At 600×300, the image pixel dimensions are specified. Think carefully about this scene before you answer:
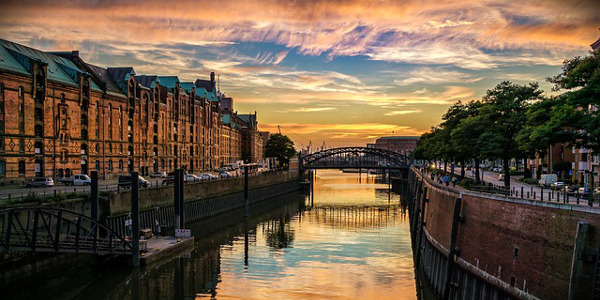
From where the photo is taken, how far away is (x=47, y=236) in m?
29.1

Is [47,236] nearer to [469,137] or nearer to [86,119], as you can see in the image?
[86,119]

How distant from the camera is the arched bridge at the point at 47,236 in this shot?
27.2 m

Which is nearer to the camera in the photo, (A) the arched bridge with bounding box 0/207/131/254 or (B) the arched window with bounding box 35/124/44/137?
(A) the arched bridge with bounding box 0/207/131/254

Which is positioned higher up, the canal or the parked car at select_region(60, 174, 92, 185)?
Answer: the parked car at select_region(60, 174, 92, 185)

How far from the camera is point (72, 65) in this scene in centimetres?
6475

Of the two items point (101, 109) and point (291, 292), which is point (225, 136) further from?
point (291, 292)

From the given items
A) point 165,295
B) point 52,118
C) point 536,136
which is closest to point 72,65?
point 52,118

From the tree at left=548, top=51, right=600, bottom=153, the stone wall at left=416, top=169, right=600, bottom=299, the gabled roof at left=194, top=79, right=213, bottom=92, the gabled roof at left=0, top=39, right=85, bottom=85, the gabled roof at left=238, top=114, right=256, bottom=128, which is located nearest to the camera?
the stone wall at left=416, top=169, right=600, bottom=299

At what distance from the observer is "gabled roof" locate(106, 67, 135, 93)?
73.9 metres

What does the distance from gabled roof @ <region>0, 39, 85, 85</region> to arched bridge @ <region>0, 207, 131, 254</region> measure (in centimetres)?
2500

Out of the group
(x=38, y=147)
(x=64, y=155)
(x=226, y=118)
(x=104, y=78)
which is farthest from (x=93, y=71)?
(x=226, y=118)

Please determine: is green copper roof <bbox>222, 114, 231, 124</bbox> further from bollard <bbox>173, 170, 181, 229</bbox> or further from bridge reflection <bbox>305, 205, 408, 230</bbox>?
bollard <bbox>173, 170, 181, 229</bbox>

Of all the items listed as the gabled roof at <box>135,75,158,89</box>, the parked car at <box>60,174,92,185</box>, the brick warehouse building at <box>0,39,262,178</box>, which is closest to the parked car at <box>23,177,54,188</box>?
the brick warehouse building at <box>0,39,262,178</box>

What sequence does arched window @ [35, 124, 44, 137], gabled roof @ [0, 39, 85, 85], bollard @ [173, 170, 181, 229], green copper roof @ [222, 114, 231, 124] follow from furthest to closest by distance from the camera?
green copper roof @ [222, 114, 231, 124]
arched window @ [35, 124, 44, 137]
gabled roof @ [0, 39, 85, 85]
bollard @ [173, 170, 181, 229]
